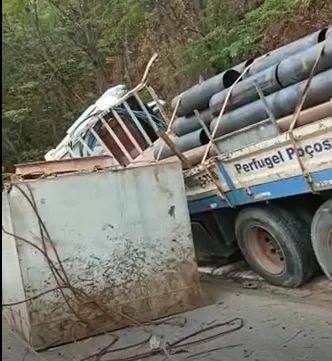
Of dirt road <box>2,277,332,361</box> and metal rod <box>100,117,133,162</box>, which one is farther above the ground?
metal rod <box>100,117,133,162</box>

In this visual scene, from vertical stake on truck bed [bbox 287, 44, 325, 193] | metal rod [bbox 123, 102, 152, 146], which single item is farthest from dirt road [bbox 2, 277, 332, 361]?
metal rod [bbox 123, 102, 152, 146]

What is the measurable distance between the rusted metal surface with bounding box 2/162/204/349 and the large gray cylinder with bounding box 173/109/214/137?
1228mm

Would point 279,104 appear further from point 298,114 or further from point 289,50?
point 289,50

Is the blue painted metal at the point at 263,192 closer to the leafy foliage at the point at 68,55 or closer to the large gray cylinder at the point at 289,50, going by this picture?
the large gray cylinder at the point at 289,50

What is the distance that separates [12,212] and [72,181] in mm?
630

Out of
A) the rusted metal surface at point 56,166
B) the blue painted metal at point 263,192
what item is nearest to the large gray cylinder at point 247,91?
the blue painted metal at point 263,192

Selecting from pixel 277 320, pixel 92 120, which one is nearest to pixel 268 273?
pixel 277 320

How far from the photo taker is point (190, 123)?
25.6 feet

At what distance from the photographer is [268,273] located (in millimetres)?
7023

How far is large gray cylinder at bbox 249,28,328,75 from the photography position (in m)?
6.41

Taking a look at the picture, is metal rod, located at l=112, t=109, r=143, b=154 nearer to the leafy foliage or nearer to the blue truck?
the blue truck

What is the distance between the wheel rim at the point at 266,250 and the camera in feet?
22.8

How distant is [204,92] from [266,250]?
2.02 meters

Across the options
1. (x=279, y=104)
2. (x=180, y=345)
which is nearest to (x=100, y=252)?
(x=180, y=345)
